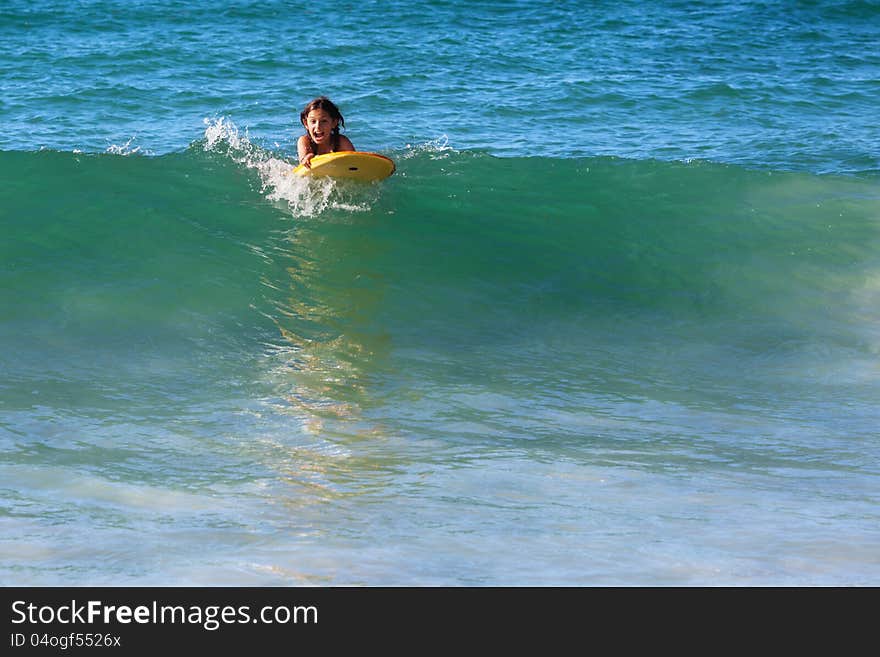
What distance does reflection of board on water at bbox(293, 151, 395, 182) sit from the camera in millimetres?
9305

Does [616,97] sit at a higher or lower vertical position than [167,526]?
higher

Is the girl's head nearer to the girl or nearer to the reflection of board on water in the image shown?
the girl

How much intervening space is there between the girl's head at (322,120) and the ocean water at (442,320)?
0.51m

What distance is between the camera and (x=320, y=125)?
33.0ft

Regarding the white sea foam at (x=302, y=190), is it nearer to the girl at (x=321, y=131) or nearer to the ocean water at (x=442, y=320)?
the ocean water at (x=442, y=320)

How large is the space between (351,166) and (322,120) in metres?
0.78

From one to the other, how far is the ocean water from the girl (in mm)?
427

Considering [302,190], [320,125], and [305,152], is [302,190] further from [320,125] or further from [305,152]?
[320,125]

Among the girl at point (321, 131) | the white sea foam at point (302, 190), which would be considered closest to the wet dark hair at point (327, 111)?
the girl at point (321, 131)

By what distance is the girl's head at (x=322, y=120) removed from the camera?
998 cm

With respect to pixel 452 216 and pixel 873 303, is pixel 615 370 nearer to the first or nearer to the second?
pixel 873 303
